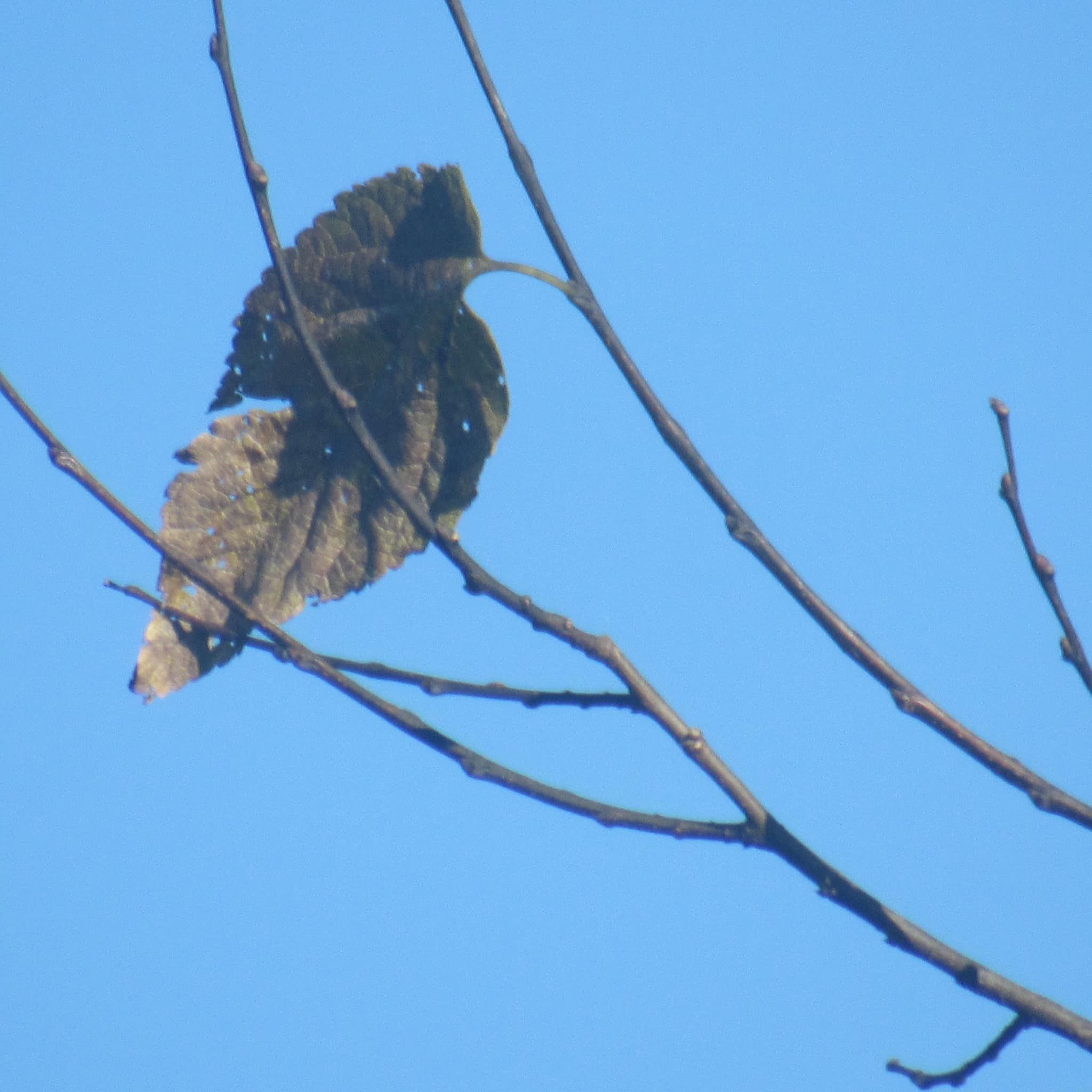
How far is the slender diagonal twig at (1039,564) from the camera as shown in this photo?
1031 millimetres

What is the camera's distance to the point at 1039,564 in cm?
105

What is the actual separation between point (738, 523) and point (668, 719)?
169mm

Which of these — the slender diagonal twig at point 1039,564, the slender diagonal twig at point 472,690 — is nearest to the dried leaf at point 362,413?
the slender diagonal twig at point 472,690

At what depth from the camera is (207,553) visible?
127cm

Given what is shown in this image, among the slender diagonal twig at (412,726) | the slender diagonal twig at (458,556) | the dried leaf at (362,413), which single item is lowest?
the slender diagonal twig at (412,726)

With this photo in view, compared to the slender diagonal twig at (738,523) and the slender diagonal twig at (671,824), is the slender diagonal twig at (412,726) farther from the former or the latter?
the slender diagonal twig at (738,523)

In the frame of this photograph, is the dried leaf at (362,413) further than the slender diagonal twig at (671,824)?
Yes

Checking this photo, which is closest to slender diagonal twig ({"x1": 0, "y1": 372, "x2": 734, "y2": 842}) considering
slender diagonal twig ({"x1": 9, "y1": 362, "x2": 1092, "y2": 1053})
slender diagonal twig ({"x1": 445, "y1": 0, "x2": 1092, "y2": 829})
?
slender diagonal twig ({"x1": 9, "y1": 362, "x2": 1092, "y2": 1053})

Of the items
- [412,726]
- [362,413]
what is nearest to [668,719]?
[412,726]

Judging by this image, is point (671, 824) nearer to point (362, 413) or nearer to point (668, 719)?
point (668, 719)

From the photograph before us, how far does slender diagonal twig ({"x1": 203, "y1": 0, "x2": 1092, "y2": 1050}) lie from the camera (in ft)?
3.18

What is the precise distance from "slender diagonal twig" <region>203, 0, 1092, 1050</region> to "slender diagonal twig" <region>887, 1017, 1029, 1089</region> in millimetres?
95

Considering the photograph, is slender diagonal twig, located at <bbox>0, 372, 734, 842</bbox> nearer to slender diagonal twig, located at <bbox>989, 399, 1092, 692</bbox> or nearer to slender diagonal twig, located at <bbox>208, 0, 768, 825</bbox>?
slender diagonal twig, located at <bbox>208, 0, 768, 825</bbox>

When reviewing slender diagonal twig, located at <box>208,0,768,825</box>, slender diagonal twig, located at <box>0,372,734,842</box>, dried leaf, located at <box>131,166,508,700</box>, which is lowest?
slender diagonal twig, located at <box>0,372,734,842</box>
